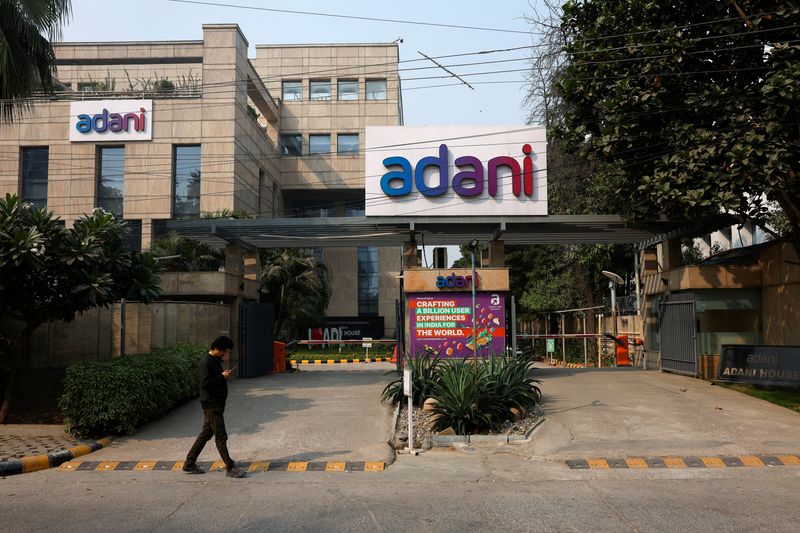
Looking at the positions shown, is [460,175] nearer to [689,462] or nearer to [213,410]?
[689,462]

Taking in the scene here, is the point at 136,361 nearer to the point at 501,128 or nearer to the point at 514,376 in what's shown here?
the point at 514,376

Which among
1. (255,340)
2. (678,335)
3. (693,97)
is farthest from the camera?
(255,340)

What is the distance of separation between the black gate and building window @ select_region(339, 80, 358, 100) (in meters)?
38.5

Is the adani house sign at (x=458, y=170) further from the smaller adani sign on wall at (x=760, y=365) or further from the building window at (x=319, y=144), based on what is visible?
the building window at (x=319, y=144)

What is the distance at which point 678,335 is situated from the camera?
17.9 metres

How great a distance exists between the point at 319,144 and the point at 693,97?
44.0 metres

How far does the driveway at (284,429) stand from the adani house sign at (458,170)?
540 centimetres

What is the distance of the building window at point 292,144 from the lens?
2168 inches

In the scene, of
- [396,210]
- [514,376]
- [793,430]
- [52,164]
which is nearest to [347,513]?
[514,376]

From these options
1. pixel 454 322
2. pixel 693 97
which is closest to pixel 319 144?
pixel 454 322

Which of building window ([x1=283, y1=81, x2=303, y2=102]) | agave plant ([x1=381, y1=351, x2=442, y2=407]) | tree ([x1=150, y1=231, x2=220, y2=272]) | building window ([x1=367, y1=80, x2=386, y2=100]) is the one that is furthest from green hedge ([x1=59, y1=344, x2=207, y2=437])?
building window ([x1=283, y1=81, x2=303, y2=102])

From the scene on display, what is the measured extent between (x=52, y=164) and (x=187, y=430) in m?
36.1

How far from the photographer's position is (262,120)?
56719 mm

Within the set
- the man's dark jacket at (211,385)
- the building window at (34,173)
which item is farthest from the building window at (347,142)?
the man's dark jacket at (211,385)
